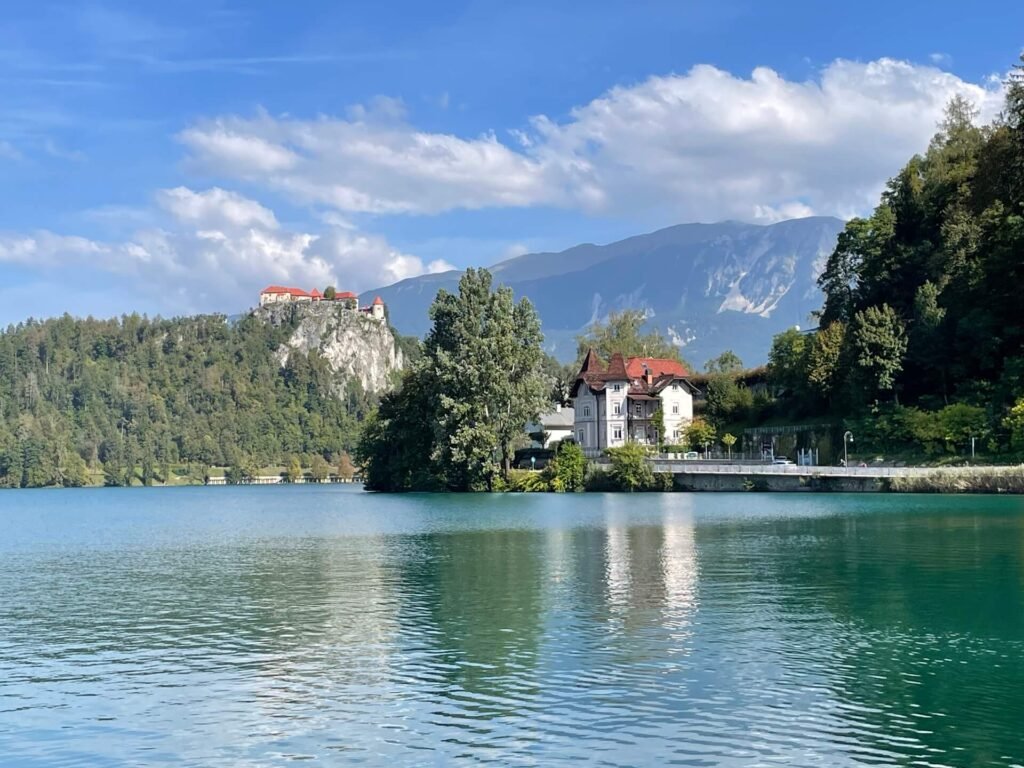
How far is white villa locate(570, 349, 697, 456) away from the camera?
118562 mm

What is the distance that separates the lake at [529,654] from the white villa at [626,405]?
73087 mm

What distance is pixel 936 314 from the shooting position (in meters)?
91.4

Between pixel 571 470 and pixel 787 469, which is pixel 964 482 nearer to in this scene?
pixel 787 469

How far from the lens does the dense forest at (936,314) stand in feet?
263

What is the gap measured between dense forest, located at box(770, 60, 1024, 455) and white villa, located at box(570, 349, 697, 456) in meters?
12.9

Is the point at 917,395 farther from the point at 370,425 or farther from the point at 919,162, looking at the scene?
the point at 370,425

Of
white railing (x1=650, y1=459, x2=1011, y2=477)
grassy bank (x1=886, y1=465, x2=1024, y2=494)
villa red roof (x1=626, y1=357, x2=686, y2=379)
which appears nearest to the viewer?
grassy bank (x1=886, y1=465, x2=1024, y2=494)

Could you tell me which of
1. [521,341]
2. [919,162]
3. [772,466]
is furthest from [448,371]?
[919,162]

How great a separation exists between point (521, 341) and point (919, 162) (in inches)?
1654

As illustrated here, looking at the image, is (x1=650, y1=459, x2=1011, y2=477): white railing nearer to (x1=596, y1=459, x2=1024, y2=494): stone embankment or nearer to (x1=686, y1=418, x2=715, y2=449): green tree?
(x1=596, y1=459, x2=1024, y2=494): stone embankment

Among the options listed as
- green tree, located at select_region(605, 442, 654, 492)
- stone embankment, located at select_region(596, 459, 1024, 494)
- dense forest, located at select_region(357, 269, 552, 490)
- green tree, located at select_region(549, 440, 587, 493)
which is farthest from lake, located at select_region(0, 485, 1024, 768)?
green tree, located at select_region(549, 440, 587, 493)

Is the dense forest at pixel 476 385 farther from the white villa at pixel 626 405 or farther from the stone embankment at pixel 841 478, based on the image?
the white villa at pixel 626 405

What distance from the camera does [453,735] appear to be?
16.4 meters

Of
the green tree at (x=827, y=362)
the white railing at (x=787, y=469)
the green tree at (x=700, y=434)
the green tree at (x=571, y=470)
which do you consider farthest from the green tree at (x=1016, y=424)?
the green tree at (x=700, y=434)
